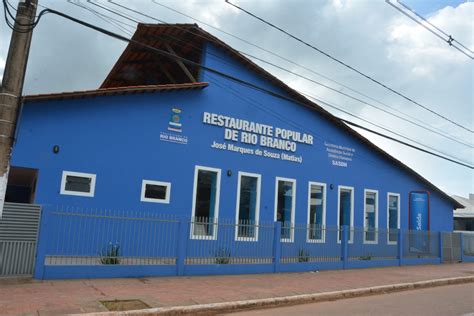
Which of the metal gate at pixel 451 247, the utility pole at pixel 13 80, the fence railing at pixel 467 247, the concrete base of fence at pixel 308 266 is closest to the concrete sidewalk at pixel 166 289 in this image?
the concrete base of fence at pixel 308 266

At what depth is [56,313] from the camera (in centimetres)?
784

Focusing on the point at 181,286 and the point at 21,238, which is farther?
the point at 181,286

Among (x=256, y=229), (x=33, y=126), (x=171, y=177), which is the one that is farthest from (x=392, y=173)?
(x=33, y=126)

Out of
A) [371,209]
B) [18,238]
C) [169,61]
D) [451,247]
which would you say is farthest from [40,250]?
[451,247]

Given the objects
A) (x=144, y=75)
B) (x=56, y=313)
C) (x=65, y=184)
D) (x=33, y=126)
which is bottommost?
(x=56, y=313)

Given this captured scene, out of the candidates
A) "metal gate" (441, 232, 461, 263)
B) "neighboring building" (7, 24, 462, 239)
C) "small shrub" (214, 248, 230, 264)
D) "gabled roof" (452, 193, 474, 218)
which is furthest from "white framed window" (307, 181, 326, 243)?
"gabled roof" (452, 193, 474, 218)

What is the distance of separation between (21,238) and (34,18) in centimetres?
477

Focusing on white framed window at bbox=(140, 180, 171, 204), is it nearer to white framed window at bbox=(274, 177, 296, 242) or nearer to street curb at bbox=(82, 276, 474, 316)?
white framed window at bbox=(274, 177, 296, 242)

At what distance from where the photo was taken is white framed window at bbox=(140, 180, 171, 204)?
1440 cm

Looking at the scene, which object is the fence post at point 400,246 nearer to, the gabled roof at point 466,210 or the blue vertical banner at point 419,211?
the blue vertical banner at point 419,211

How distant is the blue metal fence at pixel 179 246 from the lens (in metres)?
11.0

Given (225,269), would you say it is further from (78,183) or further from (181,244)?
(78,183)

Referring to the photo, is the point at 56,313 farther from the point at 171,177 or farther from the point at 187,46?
the point at 187,46

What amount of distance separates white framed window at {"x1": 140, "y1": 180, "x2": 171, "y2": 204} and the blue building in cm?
3
